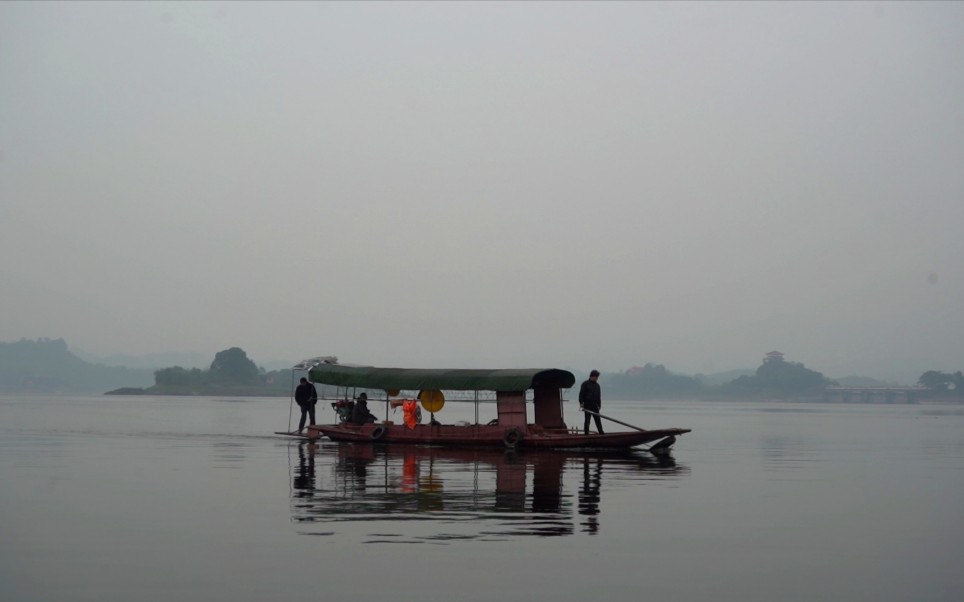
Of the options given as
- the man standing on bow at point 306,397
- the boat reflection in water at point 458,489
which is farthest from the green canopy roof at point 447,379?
the man standing on bow at point 306,397

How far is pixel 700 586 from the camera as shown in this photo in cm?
1130

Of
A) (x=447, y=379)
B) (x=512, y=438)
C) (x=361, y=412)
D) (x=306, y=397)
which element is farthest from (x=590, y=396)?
(x=306, y=397)

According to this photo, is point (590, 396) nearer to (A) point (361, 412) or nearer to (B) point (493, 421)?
(B) point (493, 421)

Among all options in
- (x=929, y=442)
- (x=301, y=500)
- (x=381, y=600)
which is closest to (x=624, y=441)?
(x=301, y=500)

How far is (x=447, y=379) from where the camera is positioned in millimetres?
31500

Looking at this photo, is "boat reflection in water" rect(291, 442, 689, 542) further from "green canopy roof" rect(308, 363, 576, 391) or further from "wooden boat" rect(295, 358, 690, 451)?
"green canopy roof" rect(308, 363, 576, 391)

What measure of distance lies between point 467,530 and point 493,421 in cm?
1712

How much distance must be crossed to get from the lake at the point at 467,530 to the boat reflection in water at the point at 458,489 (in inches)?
3.1

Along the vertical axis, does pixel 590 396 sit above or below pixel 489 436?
above

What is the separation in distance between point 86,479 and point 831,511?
13865mm

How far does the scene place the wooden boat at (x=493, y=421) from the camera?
30.0 metres

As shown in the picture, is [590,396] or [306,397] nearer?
[590,396]

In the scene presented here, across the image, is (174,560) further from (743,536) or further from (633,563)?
(743,536)

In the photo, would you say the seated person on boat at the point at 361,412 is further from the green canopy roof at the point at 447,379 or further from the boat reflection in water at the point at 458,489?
the boat reflection in water at the point at 458,489
